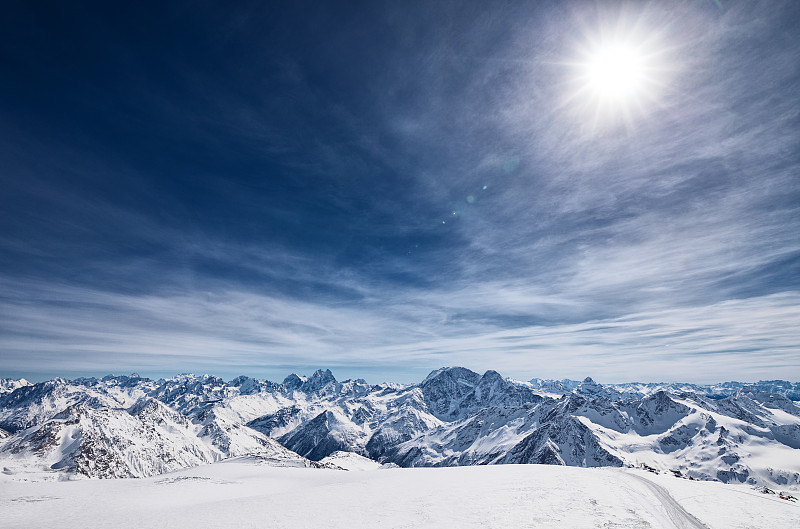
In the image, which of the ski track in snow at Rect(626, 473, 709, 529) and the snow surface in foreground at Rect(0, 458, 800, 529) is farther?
the ski track in snow at Rect(626, 473, 709, 529)

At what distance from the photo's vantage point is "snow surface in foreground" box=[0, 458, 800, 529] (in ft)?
86.5

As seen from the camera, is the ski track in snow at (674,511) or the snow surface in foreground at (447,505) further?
the ski track in snow at (674,511)

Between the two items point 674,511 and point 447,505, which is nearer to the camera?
point 447,505

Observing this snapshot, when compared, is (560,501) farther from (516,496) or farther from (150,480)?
(150,480)

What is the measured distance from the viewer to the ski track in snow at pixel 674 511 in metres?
26.8

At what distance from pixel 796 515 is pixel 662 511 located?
10.2m

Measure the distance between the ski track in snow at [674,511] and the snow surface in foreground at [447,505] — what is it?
3.9 inches

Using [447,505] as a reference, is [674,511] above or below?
below

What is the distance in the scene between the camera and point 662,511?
28609 mm

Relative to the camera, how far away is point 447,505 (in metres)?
29.0

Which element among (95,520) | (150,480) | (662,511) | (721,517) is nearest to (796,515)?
(721,517)

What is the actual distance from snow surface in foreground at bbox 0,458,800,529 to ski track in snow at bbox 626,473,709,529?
10 cm

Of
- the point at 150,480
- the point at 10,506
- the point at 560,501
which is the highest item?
the point at 560,501

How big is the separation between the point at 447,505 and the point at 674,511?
19.7m
